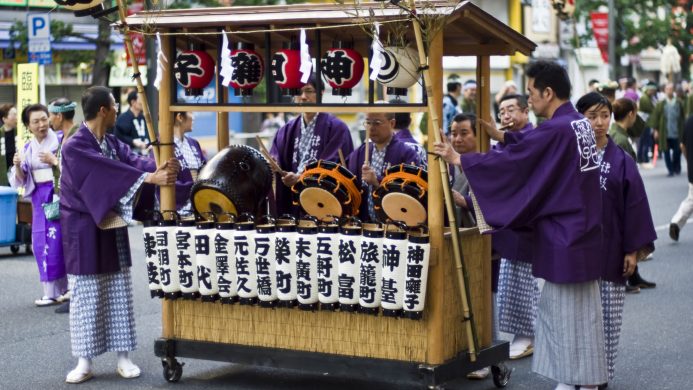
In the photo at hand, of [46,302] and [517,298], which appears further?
[46,302]

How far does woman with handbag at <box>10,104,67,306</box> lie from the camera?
33.6 feet

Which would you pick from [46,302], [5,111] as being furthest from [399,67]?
[5,111]

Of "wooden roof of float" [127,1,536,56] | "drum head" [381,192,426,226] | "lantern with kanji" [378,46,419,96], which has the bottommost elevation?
"drum head" [381,192,426,226]

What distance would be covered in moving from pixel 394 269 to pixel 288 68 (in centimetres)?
149

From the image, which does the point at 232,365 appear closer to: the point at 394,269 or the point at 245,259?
the point at 245,259

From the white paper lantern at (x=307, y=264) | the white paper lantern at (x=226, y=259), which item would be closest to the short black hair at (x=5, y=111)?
the white paper lantern at (x=226, y=259)

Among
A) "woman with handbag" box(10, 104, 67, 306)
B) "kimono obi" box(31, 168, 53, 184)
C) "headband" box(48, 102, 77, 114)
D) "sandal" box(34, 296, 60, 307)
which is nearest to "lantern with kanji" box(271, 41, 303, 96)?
"headband" box(48, 102, 77, 114)

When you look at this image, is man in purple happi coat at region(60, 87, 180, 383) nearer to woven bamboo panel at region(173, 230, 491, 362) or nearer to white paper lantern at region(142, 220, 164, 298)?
white paper lantern at region(142, 220, 164, 298)

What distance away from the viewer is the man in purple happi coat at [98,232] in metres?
7.16

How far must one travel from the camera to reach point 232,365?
25.6 ft

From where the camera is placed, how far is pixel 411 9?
601 centimetres

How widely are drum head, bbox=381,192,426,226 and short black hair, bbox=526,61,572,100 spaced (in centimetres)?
101

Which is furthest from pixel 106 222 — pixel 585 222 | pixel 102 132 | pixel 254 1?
pixel 254 1

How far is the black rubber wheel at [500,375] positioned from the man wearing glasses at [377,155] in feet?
4.32
